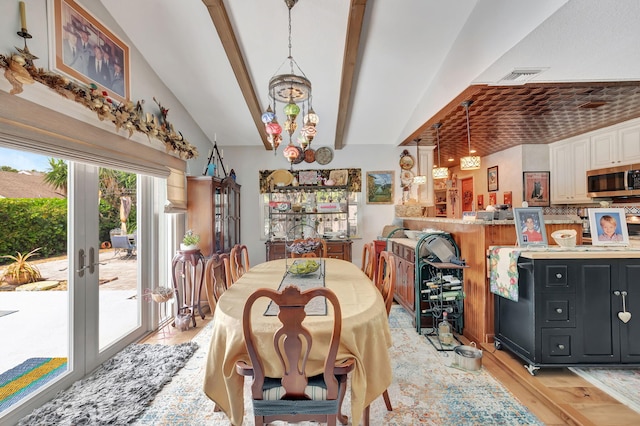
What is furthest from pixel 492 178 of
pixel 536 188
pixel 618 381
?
pixel 618 381

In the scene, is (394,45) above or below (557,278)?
above

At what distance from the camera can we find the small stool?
346cm

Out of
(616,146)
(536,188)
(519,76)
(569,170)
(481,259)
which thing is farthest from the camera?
(536,188)

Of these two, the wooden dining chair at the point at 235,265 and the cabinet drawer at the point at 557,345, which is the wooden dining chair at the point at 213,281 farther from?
the cabinet drawer at the point at 557,345

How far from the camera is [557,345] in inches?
86.6

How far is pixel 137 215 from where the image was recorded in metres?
3.16

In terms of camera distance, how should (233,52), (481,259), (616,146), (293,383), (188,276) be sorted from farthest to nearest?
(616,146)
(188,276)
(233,52)
(481,259)
(293,383)

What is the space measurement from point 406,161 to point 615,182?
9.68ft

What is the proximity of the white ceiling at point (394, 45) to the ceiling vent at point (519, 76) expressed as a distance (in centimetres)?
7

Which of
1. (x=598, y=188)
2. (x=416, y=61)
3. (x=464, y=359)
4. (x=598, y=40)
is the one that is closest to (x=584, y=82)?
(x=598, y=40)

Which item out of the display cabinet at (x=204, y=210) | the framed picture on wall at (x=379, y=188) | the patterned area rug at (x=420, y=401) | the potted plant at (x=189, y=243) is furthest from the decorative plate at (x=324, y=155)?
the patterned area rug at (x=420, y=401)

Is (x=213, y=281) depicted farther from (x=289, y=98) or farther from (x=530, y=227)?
(x=530, y=227)

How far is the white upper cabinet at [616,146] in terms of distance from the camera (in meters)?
3.90

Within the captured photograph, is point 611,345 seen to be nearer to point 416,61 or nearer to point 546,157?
point 416,61
